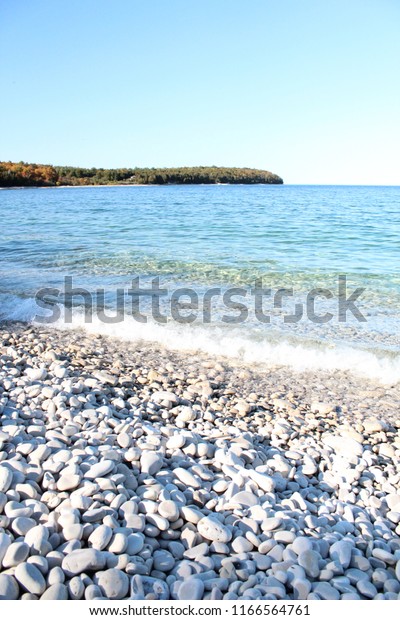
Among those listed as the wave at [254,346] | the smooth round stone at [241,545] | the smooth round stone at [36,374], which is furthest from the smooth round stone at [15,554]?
the wave at [254,346]

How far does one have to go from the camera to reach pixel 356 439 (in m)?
3.62

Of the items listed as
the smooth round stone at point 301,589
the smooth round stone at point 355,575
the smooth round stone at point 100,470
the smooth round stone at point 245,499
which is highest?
the smooth round stone at point 100,470

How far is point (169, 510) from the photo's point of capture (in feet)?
7.77

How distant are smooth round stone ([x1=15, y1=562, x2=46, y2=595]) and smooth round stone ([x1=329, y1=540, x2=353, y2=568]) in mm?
1303

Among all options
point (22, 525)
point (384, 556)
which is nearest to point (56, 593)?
point (22, 525)

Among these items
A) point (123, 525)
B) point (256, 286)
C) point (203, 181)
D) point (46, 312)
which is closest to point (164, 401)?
point (123, 525)

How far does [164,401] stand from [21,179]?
189 ft

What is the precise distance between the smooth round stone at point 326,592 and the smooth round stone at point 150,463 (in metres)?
1.08

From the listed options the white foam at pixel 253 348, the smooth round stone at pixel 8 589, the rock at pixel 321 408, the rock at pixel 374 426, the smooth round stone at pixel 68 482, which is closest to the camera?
the smooth round stone at pixel 8 589

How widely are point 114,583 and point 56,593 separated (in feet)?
0.74

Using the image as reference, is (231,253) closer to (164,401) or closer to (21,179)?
(164,401)

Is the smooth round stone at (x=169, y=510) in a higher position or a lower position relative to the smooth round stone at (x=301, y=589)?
higher

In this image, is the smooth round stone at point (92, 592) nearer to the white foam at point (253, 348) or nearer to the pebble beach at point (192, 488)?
the pebble beach at point (192, 488)

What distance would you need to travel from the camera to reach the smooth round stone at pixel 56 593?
1.86m
